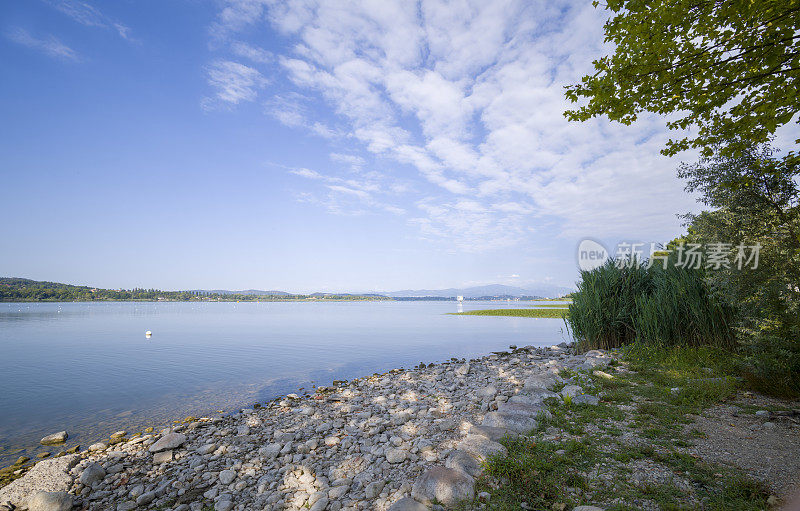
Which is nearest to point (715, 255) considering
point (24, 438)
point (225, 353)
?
point (24, 438)

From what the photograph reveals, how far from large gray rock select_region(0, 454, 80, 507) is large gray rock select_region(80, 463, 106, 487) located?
0.71 feet

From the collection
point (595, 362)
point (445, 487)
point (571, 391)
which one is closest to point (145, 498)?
point (445, 487)

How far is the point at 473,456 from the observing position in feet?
13.8

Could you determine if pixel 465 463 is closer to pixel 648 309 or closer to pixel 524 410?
pixel 524 410

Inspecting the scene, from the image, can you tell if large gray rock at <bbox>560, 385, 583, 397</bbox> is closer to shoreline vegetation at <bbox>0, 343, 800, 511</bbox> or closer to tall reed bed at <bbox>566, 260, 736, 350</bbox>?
shoreline vegetation at <bbox>0, 343, 800, 511</bbox>

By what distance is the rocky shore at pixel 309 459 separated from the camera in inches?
172

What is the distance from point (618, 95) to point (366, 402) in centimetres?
870

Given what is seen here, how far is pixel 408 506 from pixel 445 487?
0.44 m

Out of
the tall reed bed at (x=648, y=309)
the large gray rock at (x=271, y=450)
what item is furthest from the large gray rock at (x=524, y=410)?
the tall reed bed at (x=648, y=309)

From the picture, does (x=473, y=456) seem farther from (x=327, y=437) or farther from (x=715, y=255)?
(x=715, y=255)

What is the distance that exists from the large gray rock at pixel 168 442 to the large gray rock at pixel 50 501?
1607 mm

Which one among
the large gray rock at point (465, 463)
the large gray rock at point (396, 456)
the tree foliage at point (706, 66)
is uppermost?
the tree foliage at point (706, 66)

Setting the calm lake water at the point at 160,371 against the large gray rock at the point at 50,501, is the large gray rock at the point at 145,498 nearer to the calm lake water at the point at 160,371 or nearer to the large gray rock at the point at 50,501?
the large gray rock at the point at 50,501

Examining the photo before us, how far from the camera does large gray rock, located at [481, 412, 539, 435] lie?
5.00 meters
